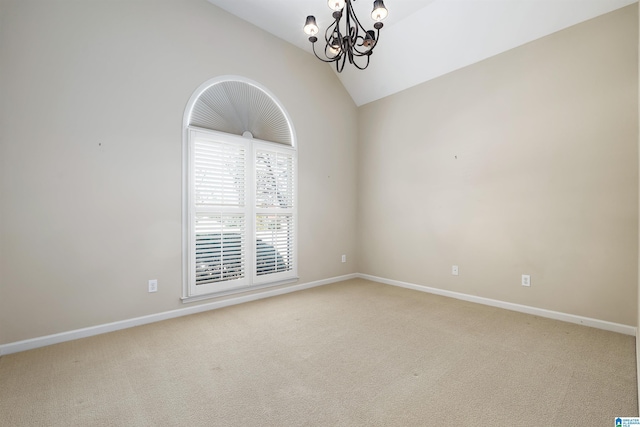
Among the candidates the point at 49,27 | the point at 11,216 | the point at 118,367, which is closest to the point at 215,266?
the point at 118,367

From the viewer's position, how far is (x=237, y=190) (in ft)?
11.3

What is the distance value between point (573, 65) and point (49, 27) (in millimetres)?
4767

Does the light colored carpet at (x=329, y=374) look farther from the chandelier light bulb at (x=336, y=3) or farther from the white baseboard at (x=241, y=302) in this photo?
the chandelier light bulb at (x=336, y=3)

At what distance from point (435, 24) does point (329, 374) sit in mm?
3859

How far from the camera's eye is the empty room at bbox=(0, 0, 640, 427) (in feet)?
6.03

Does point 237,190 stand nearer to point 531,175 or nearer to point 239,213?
point 239,213

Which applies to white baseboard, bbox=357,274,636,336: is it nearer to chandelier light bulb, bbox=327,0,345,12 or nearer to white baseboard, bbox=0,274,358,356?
white baseboard, bbox=0,274,358,356

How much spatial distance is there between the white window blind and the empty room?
0.08 ft

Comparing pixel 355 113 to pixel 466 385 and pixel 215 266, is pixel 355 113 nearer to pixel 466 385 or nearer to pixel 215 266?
pixel 215 266

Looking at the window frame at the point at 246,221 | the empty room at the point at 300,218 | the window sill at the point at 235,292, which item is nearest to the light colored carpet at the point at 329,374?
the empty room at the point at 300,218

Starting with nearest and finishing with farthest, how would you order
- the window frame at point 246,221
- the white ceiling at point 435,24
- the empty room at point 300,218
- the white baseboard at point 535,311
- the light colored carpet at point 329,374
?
the light colored carpet at point 329,374
the empty room at point 300,218
the white baseboard at point 535,311
the white ceiling at point 435,24
the window frame at point 246,221

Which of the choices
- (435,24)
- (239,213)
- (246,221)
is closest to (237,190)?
(239,213)

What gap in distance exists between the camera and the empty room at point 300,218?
1.84 metres

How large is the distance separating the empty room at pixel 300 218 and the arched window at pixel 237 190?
0.03m
